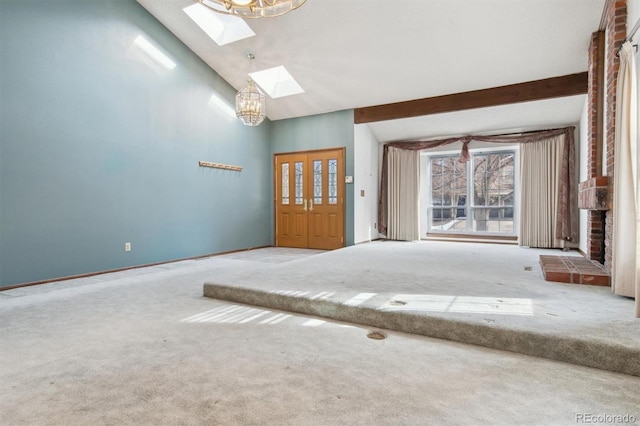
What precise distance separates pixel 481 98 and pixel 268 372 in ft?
18.9

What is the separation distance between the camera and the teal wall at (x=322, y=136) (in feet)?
22.9

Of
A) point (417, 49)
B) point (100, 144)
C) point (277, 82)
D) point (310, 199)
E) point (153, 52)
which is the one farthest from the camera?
point (310, 199)

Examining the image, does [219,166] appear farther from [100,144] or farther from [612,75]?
[612,75]

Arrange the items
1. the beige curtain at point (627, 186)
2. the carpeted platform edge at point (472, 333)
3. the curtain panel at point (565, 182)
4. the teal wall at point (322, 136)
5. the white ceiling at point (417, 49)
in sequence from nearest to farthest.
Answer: the carpeted platform edge at point (472, 333) → the beige curtain at point (627, 186) → the white ceiling at point (417, 49) → the curtain panel at point (565, 182) → the teal wall at point (322, 136)

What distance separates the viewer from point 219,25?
5.61 metres

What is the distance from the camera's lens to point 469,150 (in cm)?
781

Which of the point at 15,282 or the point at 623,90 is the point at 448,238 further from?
the point at 15,282

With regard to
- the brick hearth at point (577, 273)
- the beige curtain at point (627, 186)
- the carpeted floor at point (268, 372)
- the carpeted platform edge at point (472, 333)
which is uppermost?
the beige curtain at point (627, 186)

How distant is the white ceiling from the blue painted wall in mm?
882

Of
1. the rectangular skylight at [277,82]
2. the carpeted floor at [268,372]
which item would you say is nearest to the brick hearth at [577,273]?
the carpeted floor at [268,372]

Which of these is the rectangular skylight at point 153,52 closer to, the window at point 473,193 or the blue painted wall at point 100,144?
the blue painted wall at point 100,144

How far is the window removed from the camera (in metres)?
7.86

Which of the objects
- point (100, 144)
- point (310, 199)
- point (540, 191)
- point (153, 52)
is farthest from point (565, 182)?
point (100, 144)

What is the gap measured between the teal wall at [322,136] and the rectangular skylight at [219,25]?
7.47 feet
